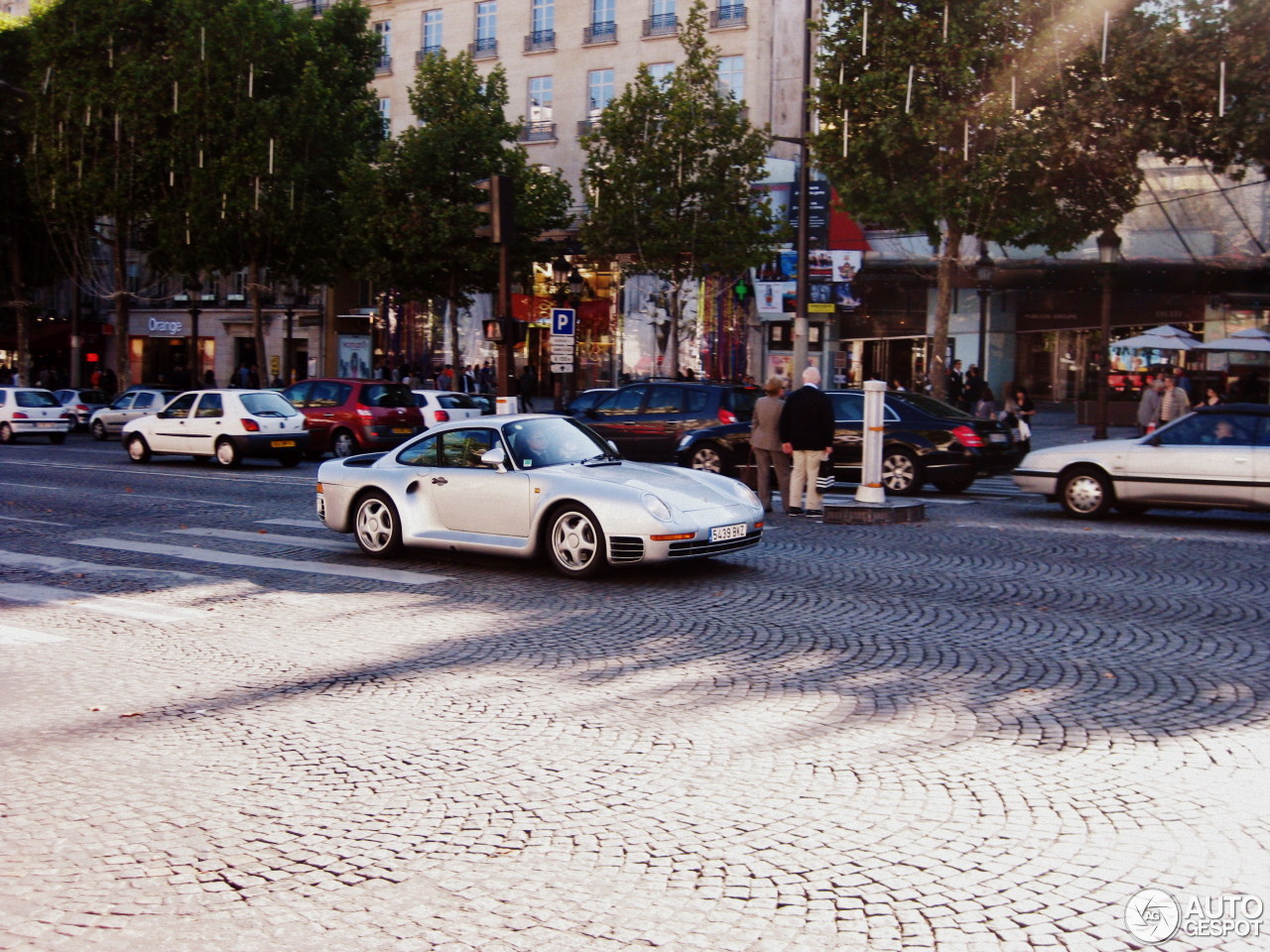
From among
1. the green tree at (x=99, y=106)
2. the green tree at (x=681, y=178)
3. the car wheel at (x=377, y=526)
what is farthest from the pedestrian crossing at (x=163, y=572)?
the green tree at (x=99, y=106)

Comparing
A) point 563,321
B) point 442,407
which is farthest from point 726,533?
point 442,407

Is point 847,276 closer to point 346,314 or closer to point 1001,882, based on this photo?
point 346,314

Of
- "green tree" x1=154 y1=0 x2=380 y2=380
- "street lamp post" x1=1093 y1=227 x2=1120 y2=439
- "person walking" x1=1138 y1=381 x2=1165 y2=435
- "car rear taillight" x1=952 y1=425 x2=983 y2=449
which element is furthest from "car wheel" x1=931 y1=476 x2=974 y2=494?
"green tree" x1=154 y1=0 x2=380 y2=380

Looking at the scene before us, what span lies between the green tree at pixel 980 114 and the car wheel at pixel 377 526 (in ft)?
56.5

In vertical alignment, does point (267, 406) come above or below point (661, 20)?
below

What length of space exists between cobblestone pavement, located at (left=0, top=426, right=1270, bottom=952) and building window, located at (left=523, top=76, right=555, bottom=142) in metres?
37.7

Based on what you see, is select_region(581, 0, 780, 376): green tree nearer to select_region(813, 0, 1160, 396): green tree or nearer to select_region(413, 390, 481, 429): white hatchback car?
select_region(813, 0, 1160, 396): green tree

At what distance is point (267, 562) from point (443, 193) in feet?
91.2

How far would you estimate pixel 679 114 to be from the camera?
3322 cm

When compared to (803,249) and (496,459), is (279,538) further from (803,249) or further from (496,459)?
(803,249)

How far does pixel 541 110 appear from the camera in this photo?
4597 cm

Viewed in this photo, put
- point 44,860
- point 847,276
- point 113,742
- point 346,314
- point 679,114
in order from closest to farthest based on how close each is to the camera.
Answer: point 44,860 < point 113,742 < point 679,114 < point 847,276 < point 346,314

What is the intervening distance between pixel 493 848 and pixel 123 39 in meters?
43.8

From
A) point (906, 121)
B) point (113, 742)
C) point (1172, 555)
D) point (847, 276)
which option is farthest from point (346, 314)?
point (113, 742)
